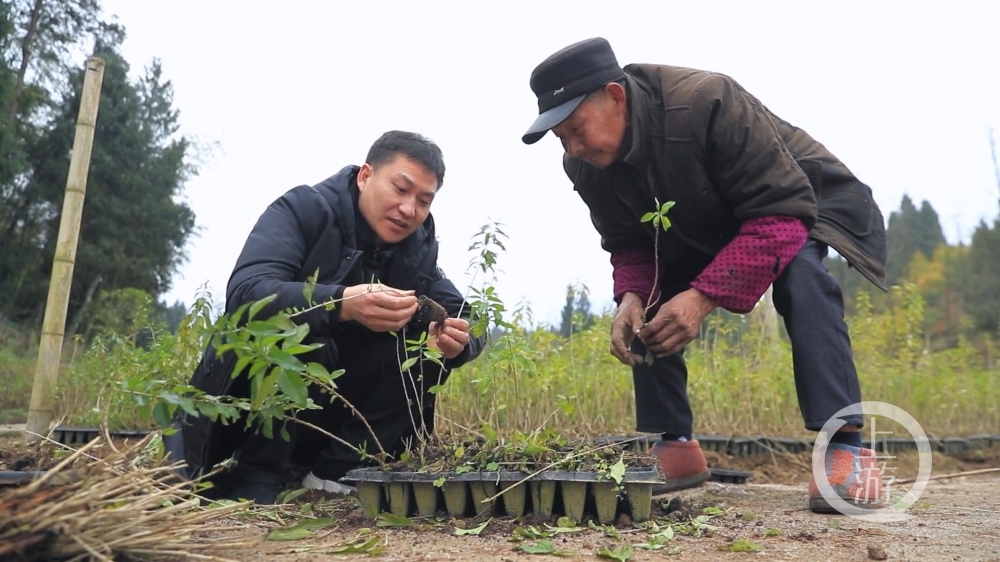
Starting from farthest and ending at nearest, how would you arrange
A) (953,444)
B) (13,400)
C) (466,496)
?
(13,400)
(953,444)
(466,496)

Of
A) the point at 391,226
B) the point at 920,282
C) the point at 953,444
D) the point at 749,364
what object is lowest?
the point at 953,444

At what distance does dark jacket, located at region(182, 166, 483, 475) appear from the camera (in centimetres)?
225

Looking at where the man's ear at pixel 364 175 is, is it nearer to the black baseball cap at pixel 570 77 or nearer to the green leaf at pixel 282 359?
the black baseball cap at pixel 570 77

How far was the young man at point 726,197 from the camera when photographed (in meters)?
2.41

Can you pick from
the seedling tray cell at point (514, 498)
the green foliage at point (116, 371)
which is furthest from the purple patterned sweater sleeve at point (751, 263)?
the green foliage at point (116, 371)

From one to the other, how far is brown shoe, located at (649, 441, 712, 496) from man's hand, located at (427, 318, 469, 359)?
0.89 m

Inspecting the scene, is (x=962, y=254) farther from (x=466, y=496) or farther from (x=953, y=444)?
(x=466, y=496)

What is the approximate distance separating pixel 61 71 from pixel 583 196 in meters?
15.1

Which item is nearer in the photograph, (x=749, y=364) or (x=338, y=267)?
(x=338, y=267)

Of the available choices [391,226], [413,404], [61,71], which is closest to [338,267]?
[391,226]

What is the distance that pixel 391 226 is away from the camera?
8.84ft

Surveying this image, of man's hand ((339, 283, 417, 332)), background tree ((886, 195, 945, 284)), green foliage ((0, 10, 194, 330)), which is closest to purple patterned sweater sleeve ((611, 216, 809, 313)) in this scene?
man's hand ((339, 283, 417, 332))

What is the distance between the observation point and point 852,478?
236 cm

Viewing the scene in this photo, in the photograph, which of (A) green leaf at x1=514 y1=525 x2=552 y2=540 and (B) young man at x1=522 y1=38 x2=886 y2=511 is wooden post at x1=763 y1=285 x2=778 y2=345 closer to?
(B) young man at x1=522 y1=38 x2=886 y2=511
